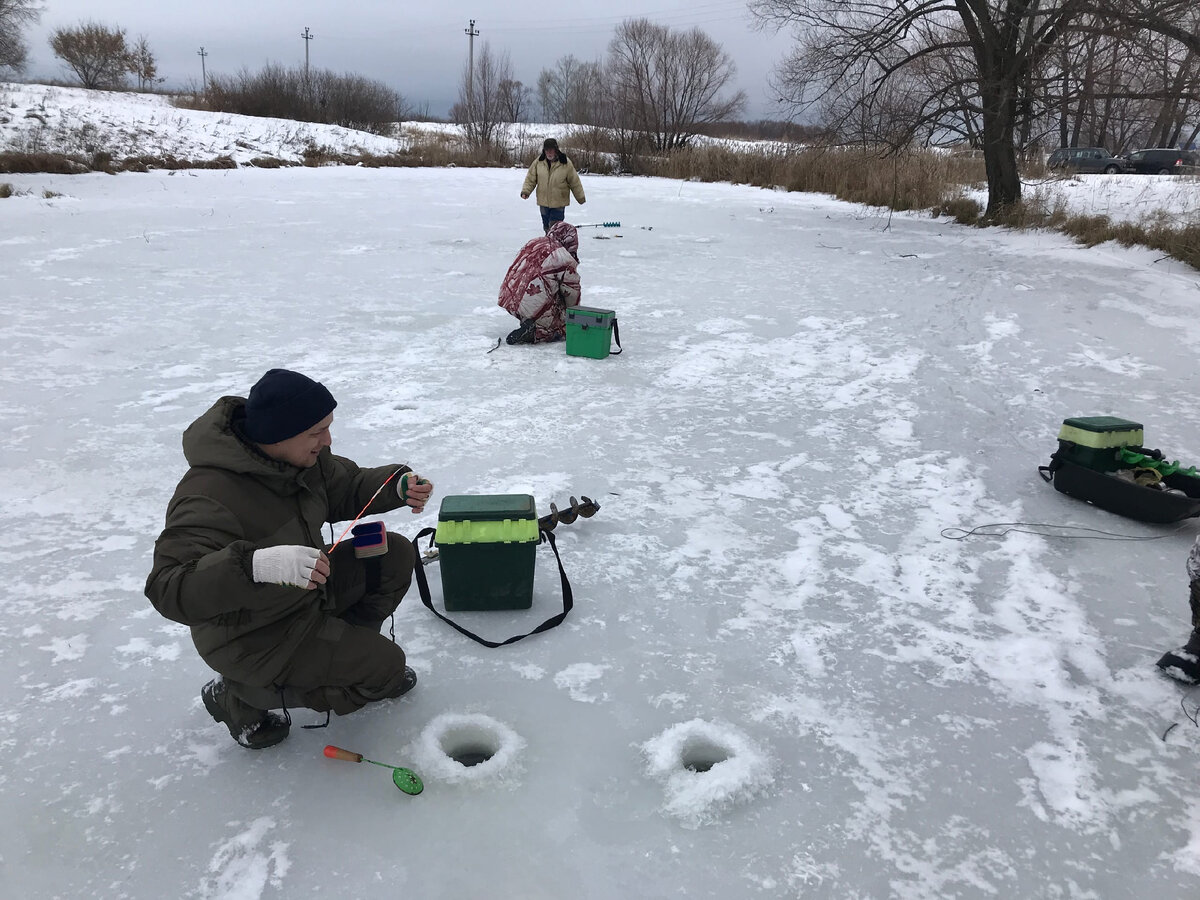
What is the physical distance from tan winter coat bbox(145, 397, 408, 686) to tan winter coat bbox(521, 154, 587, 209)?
7.89 m

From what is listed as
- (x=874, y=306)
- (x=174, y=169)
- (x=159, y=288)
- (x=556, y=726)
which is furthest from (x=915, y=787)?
(x=174, y=169)

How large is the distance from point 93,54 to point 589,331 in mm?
39380

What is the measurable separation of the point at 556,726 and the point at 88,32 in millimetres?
43097

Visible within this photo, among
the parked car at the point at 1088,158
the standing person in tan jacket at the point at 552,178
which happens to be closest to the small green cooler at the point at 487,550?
the standing person in tan jacket at the point at 552,178

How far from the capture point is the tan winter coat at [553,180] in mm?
9352

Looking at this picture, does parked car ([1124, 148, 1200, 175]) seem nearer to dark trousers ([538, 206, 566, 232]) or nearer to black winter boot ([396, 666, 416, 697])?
dark trousers ([538, 206, 566, 232])

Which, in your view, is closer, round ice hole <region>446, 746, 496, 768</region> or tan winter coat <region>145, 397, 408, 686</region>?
tan winter coat <region>145, 397, 408, 686</region>

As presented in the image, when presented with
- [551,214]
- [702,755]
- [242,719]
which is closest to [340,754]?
[242,719]

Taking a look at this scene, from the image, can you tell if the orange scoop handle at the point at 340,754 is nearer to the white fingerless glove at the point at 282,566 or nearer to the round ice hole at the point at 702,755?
the white fingerless glove at the point at 282,566

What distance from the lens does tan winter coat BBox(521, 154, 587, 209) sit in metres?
9.35

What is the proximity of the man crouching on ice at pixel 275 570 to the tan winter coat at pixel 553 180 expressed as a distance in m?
7.74

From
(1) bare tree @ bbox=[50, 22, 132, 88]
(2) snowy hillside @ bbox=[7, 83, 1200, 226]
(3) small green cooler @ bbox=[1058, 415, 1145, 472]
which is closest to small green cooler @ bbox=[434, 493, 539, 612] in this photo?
(3) small green cooler @ bbox=[1058, 415, 1145, 472]

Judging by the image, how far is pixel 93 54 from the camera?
33812 millimetres

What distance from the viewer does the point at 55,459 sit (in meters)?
3.76
